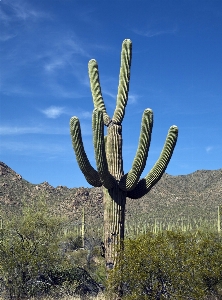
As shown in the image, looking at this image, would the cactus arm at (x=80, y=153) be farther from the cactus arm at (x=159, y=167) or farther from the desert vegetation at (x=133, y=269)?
the desert vegetation at (x=133, y=269)

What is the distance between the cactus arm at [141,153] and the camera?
948 cm

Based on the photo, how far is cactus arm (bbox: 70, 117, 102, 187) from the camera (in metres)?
9.30

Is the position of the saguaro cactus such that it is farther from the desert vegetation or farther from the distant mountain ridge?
the distant mountain ridge

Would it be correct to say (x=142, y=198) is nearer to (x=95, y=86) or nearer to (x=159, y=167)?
(x=95, y=86)

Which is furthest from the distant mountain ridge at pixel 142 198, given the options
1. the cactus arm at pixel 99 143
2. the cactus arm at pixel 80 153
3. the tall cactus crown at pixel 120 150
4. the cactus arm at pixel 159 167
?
the cactus arm at pixel 99 143

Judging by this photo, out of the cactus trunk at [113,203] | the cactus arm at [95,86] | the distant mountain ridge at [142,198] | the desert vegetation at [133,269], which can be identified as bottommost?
the desert vegetation at [133,269]

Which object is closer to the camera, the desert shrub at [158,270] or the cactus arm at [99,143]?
the desert shrub at [158,270]

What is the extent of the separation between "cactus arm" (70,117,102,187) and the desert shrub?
1920 mm

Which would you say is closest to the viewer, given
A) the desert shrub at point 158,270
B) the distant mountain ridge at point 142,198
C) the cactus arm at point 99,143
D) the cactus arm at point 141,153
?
the desert shrub at point 158,270

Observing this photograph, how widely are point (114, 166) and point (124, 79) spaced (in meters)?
2.61

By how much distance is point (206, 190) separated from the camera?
6656 cm

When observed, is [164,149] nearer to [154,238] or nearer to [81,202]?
[154,238]

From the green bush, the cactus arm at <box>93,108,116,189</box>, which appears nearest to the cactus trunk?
the cactus arm at <box>93,108,116,189</box>

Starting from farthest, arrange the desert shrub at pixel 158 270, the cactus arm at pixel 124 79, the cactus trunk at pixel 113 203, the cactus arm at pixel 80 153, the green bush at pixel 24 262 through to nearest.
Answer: the green bush at pixel 24 262
the cactus arm at pixel 124 79
the cactus trunk at pixel 113 203
the cactus arm at pixel 80 153
the desert shrub at pixel 158 270
